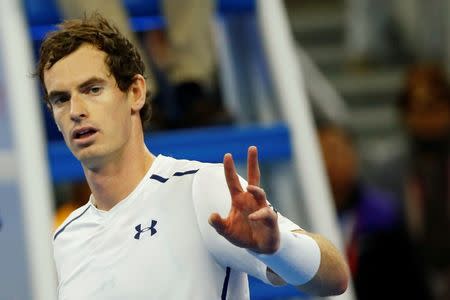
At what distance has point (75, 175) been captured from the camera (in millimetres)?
1731

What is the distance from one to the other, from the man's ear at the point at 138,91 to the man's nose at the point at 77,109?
4 centimetres

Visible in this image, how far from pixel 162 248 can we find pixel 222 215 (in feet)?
0.18

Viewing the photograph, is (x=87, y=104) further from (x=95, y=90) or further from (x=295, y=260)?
(x=295, y=260)

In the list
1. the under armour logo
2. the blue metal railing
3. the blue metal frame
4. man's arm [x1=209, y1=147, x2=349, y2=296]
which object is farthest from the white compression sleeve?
the blue metal railing

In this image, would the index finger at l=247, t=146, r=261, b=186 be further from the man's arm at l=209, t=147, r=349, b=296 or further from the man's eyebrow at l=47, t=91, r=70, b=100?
the man's eyebrow at l=47, t=91, r=70, b=100

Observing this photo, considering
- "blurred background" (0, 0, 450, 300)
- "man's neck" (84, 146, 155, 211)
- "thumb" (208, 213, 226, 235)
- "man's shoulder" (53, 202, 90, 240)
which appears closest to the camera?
"thumb" (208, 213, 226, 235)

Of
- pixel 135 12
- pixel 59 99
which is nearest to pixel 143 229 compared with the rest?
pixel 59 99

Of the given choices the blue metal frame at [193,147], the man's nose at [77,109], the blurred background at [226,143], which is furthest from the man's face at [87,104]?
the blue metal frame at [193,147]

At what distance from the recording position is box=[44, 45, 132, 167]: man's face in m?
0.88

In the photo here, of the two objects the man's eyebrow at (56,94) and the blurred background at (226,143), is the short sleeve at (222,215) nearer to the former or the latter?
the man's eyebrow at (56,94)

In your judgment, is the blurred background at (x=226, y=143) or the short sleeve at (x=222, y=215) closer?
the short sleeve at (x=222, y=215)

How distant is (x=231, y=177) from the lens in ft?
2.74

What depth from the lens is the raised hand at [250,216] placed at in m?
0.82

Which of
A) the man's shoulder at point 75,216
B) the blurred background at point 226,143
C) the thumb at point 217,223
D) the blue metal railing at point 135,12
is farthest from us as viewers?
the blue metal railing at point 135,12
